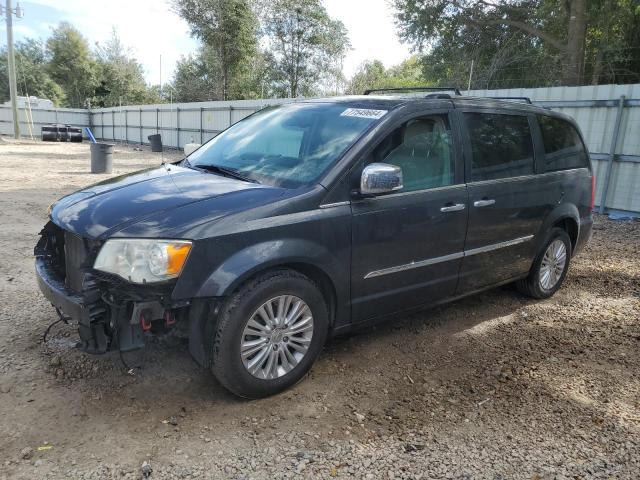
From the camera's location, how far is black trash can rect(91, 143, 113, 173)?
14.6m

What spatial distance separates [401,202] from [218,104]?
19839 mm

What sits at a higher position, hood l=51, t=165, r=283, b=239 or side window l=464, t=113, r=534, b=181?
side window l=464, t=113, r=534, b=181

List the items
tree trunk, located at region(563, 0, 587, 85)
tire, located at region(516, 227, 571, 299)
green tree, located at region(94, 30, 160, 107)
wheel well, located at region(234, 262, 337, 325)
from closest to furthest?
1. wheel well, located at region(234, 262, 337, 325)
2. tire, located at region(516, 227, 571, 299)
3. tree trunk, located at region(563, 0, 587, 85)
4. green tree, located at region(94, 30, 160, 107)

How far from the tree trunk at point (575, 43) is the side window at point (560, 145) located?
516 inches

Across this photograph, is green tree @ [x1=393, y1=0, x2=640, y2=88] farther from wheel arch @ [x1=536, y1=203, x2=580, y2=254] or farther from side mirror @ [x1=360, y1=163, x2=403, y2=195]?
side mirror @ [x1=360, y1=163, x2=403, y2=195]

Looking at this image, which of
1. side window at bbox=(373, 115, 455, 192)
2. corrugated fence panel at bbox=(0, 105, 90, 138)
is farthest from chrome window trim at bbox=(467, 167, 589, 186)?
corrugated fence panel at bbox=(0, 105, 90, 138)

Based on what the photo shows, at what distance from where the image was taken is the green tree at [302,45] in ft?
111

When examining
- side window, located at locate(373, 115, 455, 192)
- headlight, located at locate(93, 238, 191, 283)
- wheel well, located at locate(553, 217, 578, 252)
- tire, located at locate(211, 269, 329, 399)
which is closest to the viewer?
headlight, located at locate(93, 238, 191, 283)

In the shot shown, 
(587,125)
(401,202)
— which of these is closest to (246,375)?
(401,202)

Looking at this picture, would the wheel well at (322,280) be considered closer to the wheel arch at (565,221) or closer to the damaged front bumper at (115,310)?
the damaged front bumper at (115,310)

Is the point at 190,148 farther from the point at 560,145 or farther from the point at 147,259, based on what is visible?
the point at 560,145

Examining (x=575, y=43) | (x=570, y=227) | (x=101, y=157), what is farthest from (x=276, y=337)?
(x=575, y=43)

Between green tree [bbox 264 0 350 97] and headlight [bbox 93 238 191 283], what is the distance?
33.1 m

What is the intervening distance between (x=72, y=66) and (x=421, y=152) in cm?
5968
